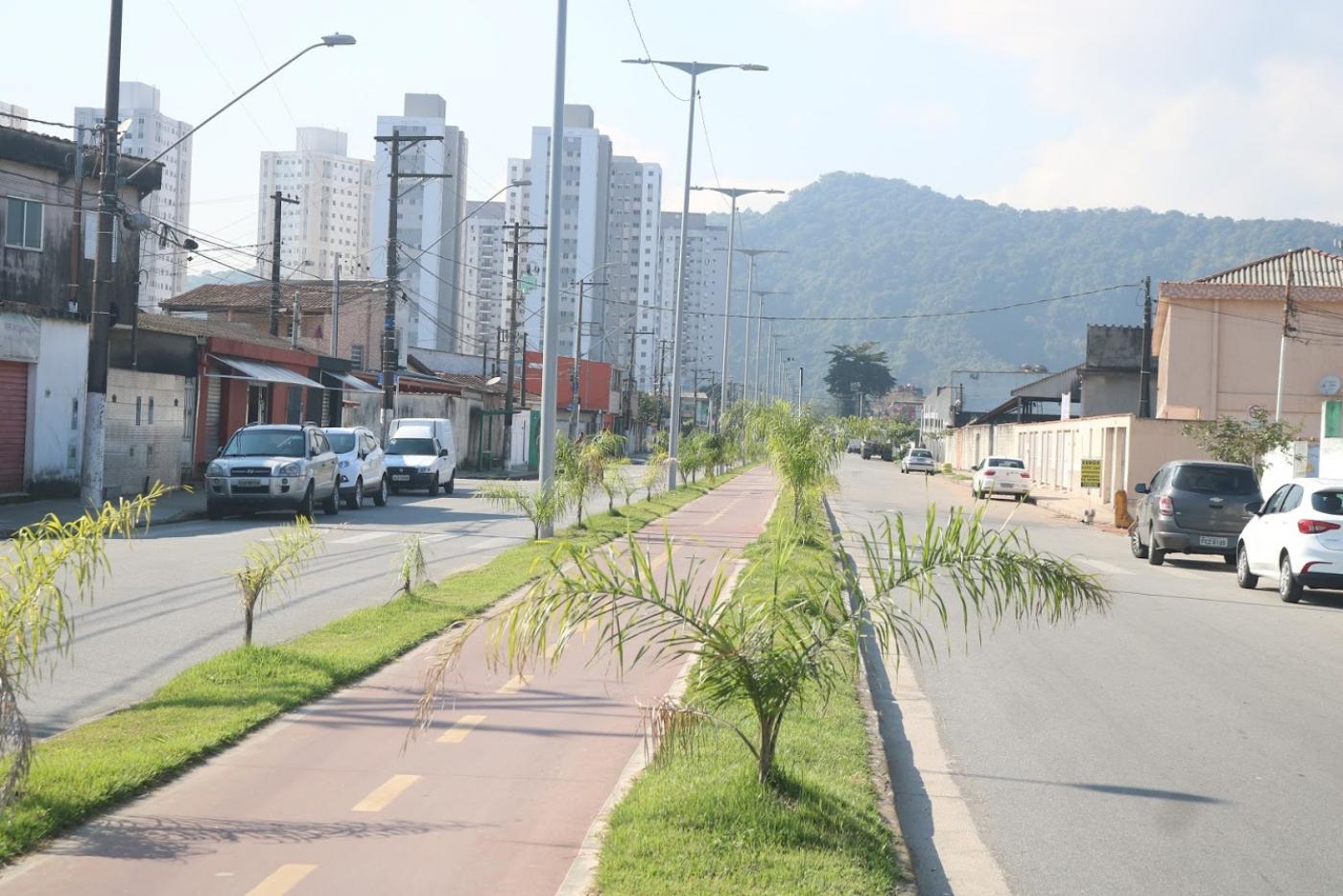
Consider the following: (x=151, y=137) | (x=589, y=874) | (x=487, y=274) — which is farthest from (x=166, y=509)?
(x=487, y=274)

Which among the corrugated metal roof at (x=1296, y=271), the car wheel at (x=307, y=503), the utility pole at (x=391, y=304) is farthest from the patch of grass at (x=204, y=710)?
the corrugated metal roof at (x=1296, y=271)

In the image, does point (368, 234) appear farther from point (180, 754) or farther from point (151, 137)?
point (180, 754)

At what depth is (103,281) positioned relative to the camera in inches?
913

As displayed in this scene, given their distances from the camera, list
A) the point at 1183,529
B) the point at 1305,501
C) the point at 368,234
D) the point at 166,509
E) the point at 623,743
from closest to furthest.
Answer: the point at 623,743, the point at 1305,501, the point at 1183,529, the point at 166,509, the point at 368,234

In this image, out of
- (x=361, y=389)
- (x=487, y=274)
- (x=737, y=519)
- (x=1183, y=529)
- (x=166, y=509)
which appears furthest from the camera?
(x=487, y=274)

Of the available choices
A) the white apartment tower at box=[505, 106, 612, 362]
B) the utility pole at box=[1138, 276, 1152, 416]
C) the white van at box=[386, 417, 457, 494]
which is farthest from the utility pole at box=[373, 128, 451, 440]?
the white apartment tower at box=[505, 106, 612, 362]

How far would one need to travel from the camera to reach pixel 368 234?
412 ft

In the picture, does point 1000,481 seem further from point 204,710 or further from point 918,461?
point 204,710

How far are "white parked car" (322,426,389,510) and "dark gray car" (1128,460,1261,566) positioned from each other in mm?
15620

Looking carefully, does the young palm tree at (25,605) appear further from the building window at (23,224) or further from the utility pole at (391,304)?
the utility pole at (391,304)

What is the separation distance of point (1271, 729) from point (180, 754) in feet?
22.5

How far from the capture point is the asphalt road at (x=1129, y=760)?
6.27m

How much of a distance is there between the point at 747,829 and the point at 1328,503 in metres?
14.0

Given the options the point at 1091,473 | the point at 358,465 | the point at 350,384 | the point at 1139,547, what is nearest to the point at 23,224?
the point at 358,465
